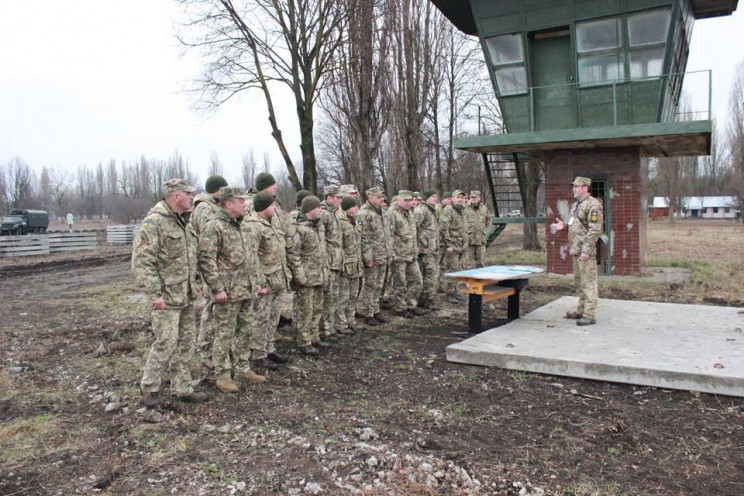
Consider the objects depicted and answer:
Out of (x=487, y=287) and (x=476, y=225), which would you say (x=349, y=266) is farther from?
(x=476, y=225)

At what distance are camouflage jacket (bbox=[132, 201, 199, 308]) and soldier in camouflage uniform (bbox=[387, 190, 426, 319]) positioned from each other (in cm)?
441

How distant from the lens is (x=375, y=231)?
8.78 meters

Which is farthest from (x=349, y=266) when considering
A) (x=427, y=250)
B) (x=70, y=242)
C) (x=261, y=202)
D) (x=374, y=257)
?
(x=70, y=242)

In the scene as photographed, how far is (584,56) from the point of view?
41.8ft

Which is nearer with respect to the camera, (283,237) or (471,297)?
(283,237)

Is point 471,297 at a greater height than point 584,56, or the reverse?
point 584,56

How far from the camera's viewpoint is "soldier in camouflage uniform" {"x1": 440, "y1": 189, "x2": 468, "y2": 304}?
1075 cm

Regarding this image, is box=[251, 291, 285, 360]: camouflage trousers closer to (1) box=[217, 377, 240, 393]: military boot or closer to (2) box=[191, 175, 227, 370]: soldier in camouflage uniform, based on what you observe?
(2) box=[191, 175, 227, 370]: soldier in camouflage uniform

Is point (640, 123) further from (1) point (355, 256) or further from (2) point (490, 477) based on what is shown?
(2) point (490, 477)

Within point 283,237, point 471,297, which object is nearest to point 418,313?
point 471,297

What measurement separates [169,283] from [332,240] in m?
3.02

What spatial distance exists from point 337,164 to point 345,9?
29485 millimetres

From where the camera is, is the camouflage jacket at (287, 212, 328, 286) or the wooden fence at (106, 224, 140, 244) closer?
the camouflage jacket at (287, 212, 328, 286)

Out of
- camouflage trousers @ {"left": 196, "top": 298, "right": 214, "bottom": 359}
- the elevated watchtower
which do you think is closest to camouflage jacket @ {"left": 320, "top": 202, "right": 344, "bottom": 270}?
camouflage trousers @ {"left": 196, "top": 298, "right": 214, "bottom": 359}
